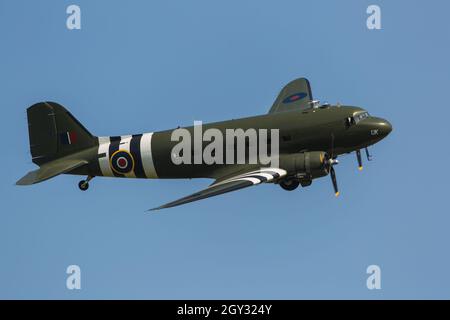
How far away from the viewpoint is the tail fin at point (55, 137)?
37.0 metres

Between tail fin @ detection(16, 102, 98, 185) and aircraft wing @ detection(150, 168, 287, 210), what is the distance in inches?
311

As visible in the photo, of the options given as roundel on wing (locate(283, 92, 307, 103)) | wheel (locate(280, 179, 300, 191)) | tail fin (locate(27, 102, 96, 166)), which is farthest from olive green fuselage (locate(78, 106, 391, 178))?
roundel on wing (locate(283, 92, 307, 103))

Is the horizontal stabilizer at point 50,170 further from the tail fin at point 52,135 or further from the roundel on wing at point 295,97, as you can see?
the roundel on wing at point 295,97

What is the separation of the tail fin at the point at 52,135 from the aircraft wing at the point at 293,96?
10.6 metres

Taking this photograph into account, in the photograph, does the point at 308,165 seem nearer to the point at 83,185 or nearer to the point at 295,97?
the point at 295,97

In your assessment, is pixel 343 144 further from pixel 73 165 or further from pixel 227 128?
pixel 73 165

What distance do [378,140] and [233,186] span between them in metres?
7.73

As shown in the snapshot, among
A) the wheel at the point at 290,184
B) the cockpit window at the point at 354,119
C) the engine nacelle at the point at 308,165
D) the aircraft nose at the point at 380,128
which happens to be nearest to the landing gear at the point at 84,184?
the wheel at the point at 290,184

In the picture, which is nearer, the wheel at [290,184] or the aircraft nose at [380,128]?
the aircraft nose at [380,128]

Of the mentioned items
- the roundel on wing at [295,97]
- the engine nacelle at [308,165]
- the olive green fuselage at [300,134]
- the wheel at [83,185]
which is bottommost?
the wheel at [83,185]

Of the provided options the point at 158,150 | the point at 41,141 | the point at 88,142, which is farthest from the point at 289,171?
the point at 41,141

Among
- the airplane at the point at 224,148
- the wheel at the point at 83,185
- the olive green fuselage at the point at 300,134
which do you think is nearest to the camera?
the airplane at the point at 224,148

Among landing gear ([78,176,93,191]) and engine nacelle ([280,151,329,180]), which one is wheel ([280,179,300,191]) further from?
landing gear ([78,176,93,191])

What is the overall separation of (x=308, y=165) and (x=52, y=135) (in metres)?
13.5
